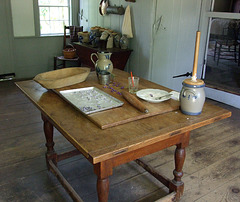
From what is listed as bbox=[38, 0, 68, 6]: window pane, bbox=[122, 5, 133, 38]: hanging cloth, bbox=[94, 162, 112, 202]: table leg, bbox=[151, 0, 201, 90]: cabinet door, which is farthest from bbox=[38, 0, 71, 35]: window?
bbox=[94, 162, 112, 202]: table leg

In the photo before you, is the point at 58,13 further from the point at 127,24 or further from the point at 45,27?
the point at 127,24

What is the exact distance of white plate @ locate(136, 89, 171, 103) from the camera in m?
1.87

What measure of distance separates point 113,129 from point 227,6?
10.4 feet

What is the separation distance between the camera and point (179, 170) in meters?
2.03

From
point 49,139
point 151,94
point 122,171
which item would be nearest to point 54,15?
point 49,139

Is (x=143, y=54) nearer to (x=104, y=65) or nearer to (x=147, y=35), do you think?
(x=147, y=35)

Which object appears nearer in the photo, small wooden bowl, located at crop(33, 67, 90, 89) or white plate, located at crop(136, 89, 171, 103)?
white plate, located at crop(136, 89, 171, 103)

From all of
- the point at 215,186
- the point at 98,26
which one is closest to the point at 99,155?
the point at 215,186

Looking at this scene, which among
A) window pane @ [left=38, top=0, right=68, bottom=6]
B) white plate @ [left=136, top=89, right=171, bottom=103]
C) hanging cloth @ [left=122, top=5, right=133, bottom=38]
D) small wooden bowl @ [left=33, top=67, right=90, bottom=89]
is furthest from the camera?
window pane @ [left=38, top=0, right=68, bottom=6]

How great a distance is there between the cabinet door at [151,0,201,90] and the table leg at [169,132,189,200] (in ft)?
7.61

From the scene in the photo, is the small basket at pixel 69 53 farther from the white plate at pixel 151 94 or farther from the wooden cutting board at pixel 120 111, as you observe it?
the white plate at pixel 151 94

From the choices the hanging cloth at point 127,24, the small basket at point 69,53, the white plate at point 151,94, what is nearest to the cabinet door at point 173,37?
the hanging cloth at point 127,24

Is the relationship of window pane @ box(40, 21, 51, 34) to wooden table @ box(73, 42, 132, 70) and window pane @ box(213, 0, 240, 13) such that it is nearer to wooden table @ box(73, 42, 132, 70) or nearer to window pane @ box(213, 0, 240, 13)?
wooden table @ box(73, 42, 132, 70)

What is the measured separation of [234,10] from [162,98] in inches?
103
